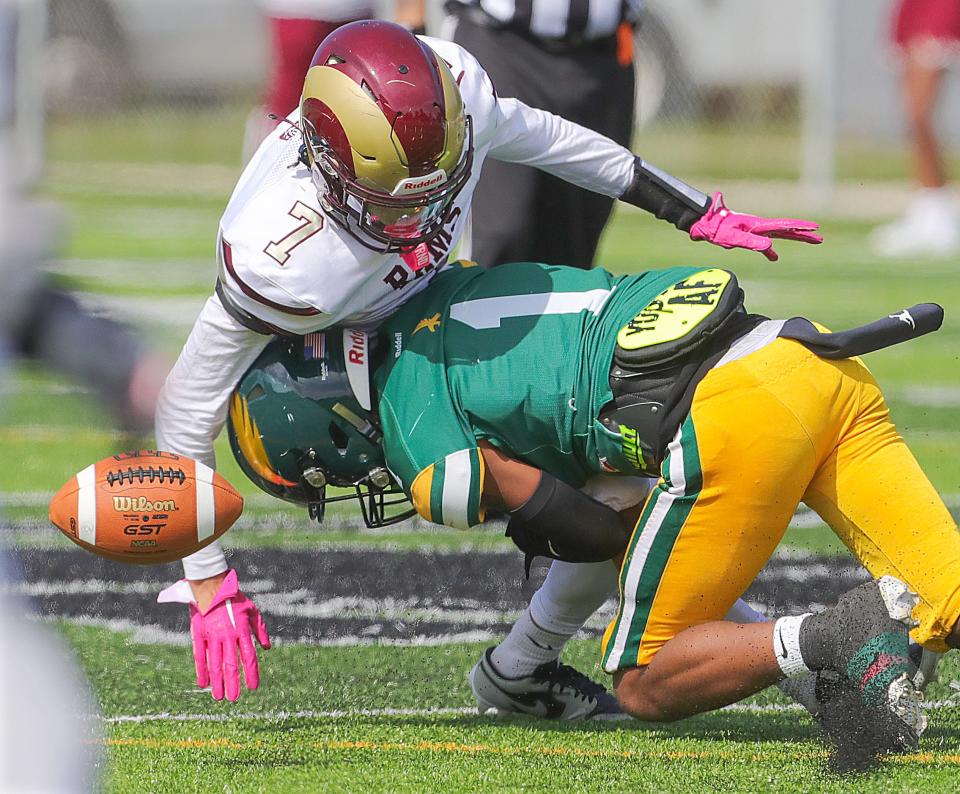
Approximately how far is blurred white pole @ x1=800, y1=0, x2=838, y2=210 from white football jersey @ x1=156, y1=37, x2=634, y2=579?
1112 centimetres

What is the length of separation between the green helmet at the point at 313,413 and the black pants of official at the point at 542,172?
4.83 feet

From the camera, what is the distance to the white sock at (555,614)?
3.67 m

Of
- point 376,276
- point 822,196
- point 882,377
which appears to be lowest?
point 822,196

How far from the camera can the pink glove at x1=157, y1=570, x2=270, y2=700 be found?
3363mm

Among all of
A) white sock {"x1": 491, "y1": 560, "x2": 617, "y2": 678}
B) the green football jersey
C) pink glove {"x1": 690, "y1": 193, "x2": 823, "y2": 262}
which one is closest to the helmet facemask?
the green football jersey

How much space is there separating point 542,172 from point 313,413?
166cm

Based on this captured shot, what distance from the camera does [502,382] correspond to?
3.26 metres

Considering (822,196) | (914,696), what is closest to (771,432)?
(914,696)

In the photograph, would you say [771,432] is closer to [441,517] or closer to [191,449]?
[441,517]

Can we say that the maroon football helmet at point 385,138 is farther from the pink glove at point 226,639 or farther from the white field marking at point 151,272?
the white field marking at point 151,272

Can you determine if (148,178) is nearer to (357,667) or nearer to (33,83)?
(33,83)

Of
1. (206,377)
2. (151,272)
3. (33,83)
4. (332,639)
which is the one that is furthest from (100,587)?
(33,83)

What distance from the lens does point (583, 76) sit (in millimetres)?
4988

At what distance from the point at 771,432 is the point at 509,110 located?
0.96 m
